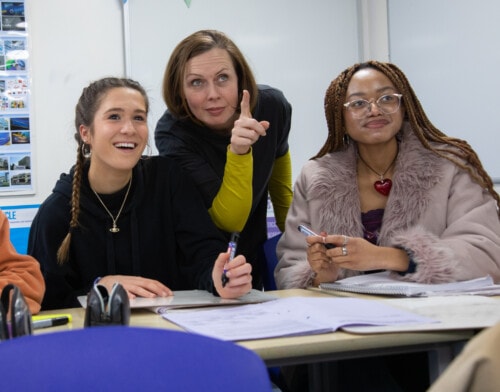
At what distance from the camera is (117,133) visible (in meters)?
1.83

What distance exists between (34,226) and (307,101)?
216cm

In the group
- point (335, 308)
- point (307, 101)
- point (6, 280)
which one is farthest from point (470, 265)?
point (307, 101)

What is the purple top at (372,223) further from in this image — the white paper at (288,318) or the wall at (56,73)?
the wall at (56,73)

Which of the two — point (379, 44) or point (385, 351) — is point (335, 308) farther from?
point (379, 44)

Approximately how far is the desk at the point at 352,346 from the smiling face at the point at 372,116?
3.06 ft

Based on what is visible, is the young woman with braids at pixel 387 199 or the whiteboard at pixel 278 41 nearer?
the young woman with braids at pixel 387 199

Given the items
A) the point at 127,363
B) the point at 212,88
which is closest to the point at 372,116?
the point at 212,88

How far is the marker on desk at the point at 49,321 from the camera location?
121cm

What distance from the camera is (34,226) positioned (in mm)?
1793

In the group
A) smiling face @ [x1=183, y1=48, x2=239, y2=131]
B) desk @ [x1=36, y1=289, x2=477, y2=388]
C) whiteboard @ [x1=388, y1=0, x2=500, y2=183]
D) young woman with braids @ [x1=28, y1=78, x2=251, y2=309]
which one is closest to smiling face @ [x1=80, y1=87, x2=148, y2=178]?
young woman with braids @ [x1=28, y1=78, x2=251, y2=309]

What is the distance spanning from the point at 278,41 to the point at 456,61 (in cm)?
99

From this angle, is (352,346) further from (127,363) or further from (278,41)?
(278,41)

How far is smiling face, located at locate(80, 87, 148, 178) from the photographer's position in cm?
181

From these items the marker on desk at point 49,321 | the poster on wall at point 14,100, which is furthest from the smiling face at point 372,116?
the poster on wall at point 14,100
